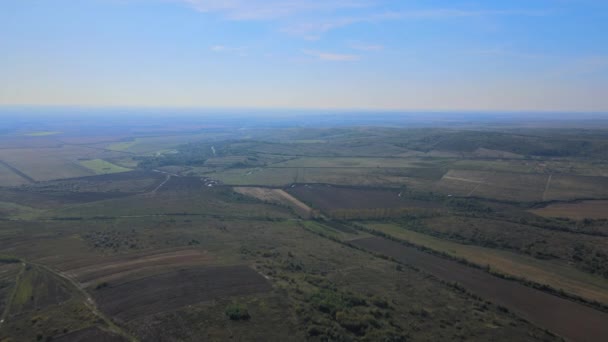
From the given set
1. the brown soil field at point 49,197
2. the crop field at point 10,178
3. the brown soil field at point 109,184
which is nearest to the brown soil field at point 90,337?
the brown soil field at point 49,197

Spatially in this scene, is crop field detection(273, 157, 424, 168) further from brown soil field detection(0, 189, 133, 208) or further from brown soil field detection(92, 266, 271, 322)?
brown soil field detection(92, 266, 271, 322)

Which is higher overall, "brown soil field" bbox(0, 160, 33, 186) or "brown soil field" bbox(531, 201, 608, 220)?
"brown soil field" bbox(531, 201, 608, 220)

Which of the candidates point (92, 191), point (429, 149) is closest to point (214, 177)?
point (92, 191)

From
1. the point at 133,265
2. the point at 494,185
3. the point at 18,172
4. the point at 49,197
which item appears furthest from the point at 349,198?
the point at 18,172

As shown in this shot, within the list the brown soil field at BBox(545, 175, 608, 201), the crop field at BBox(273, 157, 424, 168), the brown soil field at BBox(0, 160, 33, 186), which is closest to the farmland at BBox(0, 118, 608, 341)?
the brown soil field at BBox(545, 175, 608, 201)

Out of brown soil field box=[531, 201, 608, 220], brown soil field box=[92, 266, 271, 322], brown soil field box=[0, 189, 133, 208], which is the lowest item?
brown soil field box=[0, 189, 133, 208]

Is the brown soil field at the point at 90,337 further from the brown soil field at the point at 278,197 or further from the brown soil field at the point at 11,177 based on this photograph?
the brown soil field at the point at 11,177
